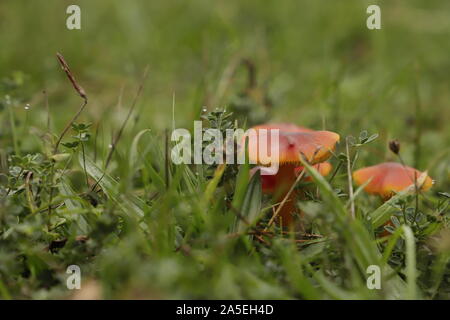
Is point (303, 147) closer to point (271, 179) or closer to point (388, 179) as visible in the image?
point (271, 179)

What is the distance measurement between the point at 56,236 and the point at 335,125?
4.94ft

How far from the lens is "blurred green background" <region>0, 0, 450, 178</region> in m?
2.90

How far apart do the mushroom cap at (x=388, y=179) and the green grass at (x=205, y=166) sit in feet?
0.27

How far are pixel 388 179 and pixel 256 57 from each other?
2.18 m

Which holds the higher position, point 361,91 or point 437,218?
point 361,91

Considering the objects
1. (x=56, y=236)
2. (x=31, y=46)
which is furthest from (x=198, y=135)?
(x=31, y=46)

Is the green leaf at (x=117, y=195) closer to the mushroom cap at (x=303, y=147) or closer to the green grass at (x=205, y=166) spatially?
the green grass at (x=205, y=166)

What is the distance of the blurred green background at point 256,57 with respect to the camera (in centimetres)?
290

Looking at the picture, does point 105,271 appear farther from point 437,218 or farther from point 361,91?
point 361,91

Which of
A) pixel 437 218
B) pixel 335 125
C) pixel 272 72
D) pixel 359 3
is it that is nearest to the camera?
pixel 437 218

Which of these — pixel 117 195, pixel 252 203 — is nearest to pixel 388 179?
pixel 252 203

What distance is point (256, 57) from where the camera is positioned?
372 centimetres

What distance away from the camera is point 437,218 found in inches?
54.1

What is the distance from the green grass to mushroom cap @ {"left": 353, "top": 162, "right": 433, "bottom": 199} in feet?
0.27
